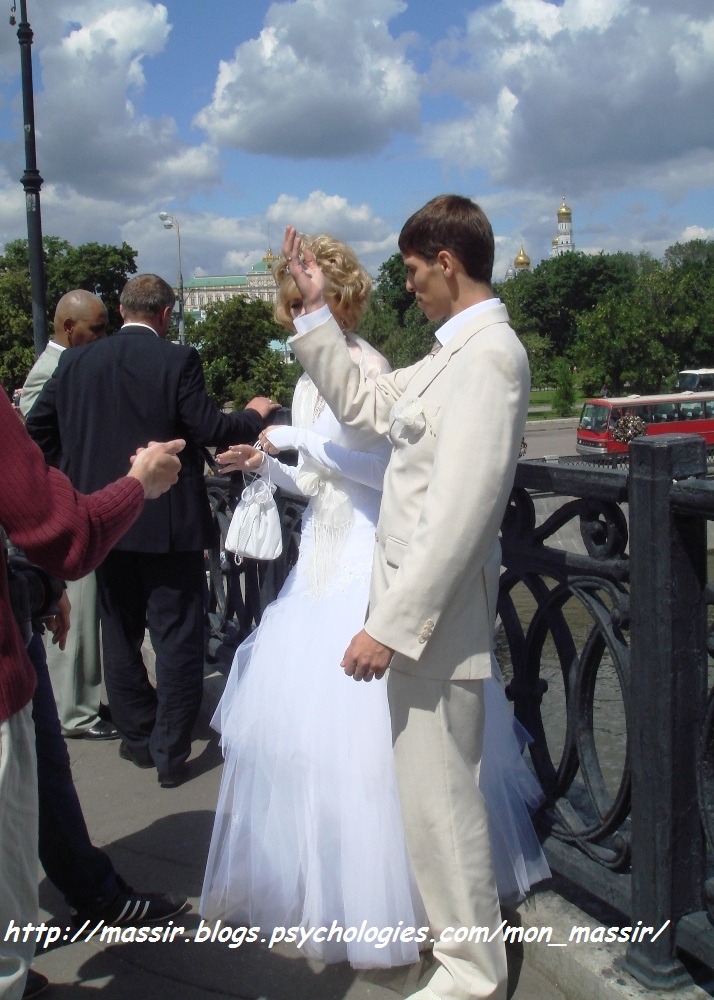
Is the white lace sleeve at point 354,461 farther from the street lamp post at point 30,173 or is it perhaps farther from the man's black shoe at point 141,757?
the street lamp post at point 30,173

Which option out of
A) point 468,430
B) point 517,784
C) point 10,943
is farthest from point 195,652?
point 468,430

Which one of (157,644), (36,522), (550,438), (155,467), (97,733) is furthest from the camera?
(550,438)

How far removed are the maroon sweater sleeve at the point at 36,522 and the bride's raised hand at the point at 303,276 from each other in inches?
29.5

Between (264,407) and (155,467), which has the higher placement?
(264,407)

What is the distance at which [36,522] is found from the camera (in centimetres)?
188

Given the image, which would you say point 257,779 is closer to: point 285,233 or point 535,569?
point 535,569

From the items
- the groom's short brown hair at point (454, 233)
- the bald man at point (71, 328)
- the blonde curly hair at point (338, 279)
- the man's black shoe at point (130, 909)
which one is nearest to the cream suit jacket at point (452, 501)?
the groom's short brown hair at point (454, 233)

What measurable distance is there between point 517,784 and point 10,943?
1.40 meters

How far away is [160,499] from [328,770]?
1529 mm

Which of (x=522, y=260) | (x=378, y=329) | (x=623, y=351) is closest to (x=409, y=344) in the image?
(x=378, y=329)

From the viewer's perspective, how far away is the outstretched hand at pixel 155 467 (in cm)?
222

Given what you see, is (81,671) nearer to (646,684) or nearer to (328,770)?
(328,770)

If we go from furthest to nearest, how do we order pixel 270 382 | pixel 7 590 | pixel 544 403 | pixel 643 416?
1. pixel 544 403
2. pixel 270 382
3. pixel 643 416
4. pixel 7 590

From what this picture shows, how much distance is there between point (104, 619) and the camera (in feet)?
13.1
